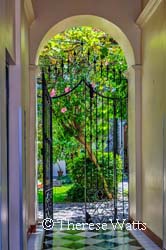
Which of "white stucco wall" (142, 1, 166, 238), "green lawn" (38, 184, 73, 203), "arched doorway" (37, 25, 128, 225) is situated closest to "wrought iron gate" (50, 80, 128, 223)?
"arched doorway" (37, 25, 128, 225)

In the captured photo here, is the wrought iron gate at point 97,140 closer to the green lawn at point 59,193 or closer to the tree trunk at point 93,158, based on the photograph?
the tree trunk at point 93,158

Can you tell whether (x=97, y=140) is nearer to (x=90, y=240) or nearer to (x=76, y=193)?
(x=76, y=193)

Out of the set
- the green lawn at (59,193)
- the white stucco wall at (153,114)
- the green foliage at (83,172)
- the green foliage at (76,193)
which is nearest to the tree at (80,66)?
the green foliage at (83,172)

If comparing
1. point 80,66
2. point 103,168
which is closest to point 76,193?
point 103,168

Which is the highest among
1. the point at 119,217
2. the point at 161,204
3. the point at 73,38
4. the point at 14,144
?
the point at 73,38

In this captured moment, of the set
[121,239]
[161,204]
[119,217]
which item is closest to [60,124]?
[119,217]

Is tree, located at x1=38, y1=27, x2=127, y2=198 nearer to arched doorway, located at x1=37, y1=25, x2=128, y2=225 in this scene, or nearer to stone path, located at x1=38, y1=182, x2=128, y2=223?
arched doorway, located at x1=37, y1=25, x2=128, y2=225

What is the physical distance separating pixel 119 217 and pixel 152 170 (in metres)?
2.35

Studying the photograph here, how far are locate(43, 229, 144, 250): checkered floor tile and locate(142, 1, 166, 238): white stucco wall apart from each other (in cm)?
42

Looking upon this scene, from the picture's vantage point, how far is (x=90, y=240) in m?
7.16

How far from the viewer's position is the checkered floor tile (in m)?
6.66

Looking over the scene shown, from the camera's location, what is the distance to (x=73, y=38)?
33.7 ft

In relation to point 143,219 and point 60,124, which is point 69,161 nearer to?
point 60,124

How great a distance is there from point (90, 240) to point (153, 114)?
213 centimetres
